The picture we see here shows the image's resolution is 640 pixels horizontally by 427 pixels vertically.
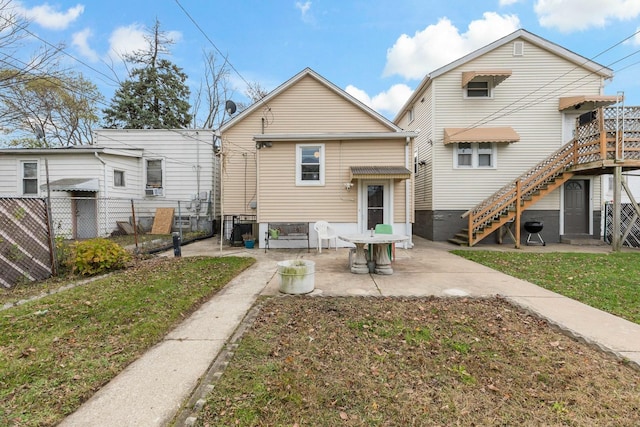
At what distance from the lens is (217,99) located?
79.9 feet

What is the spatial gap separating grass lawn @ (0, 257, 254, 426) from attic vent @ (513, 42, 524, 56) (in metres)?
13.6

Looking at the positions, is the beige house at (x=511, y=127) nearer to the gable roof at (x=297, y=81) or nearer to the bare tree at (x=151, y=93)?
the gable roof at (x=297, y=81)

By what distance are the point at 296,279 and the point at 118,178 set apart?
1146 cm

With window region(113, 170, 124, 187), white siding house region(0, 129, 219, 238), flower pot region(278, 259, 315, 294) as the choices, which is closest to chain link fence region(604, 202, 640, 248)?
flower pot region(278, 259, 315, 294)

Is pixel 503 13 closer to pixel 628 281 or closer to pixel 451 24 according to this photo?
pixel 451 24

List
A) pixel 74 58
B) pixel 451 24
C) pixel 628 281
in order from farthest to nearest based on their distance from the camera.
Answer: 1. pixel 451 24
2. pixel 74 58
3. pixel 628 281

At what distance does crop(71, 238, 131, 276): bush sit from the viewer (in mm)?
6047

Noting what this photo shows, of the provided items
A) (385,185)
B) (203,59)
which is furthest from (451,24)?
(203,59)

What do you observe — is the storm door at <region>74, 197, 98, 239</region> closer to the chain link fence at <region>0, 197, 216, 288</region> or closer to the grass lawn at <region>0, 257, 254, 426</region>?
the chain link fence at <region>0, 197, 216, 288</region>

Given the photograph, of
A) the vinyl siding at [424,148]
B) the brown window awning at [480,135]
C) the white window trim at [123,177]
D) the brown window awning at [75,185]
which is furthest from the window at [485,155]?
the brown window awning at [75,185]

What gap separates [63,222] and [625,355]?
15691mm

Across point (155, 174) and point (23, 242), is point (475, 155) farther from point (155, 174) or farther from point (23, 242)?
point (155, 174)

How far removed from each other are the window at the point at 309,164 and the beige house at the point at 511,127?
5008 millimetres

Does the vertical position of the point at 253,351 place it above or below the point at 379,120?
below
